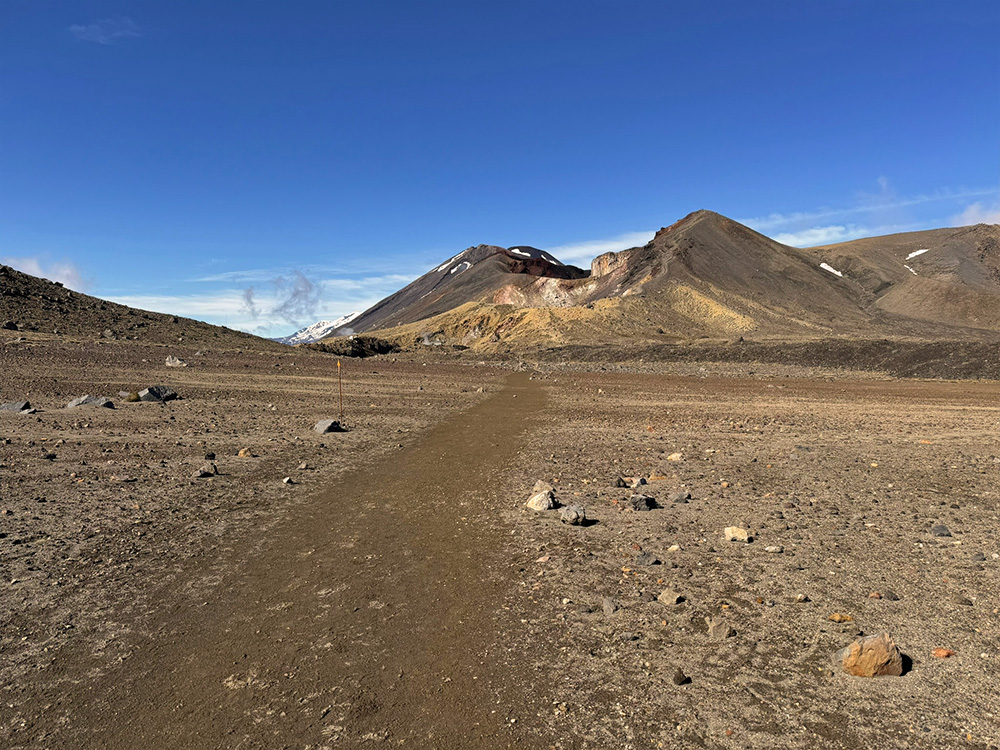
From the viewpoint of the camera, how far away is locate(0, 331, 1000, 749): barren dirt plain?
423 centimetres

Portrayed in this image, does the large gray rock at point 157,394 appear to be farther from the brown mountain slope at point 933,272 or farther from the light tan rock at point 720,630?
the brown mountain slope at point 933,272

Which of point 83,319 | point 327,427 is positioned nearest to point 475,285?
point 83,319

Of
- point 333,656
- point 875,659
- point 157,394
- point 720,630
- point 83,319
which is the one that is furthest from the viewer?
point 83,319

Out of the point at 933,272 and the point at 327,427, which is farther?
the point at 933,272

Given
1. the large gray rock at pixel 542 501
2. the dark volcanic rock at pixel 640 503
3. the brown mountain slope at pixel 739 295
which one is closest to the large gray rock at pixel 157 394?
the large gray rock at pixel 542 501

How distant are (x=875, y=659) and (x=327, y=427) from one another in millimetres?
14506

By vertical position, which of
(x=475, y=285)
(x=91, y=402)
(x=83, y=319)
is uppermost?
(x=475, y=285)

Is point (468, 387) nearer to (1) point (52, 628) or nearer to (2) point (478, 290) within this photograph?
(1) point (52, 628)

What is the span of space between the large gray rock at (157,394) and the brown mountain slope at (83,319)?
2173 centimetres

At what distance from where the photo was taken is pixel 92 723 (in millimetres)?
4227

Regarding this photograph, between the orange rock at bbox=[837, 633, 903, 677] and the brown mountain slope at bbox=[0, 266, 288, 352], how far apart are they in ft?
144

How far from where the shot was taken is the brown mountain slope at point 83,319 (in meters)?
38.9

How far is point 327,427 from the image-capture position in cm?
1664

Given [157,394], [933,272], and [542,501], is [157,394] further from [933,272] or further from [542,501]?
[933,272]
